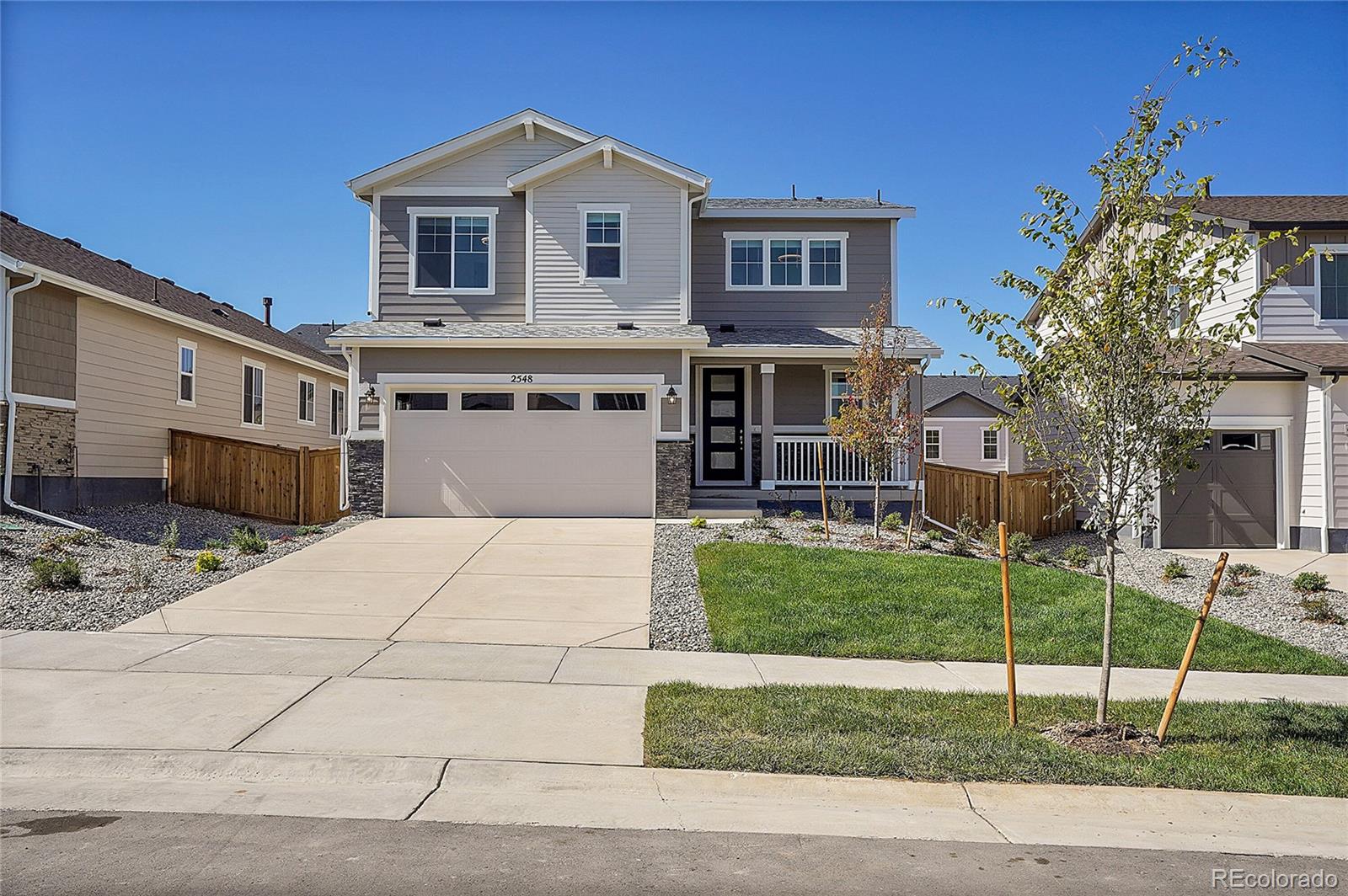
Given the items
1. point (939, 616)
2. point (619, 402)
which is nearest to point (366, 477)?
point (619, 402)

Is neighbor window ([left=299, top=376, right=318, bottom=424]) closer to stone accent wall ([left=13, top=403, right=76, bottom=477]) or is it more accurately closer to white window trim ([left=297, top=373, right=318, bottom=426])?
white window trim ([left=297, top=373, right=318, bottom=426])

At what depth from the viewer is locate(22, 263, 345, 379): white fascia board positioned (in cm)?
1666

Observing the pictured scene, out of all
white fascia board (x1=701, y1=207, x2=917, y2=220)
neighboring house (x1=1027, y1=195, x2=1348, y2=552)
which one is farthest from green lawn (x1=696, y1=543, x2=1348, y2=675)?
white fascia board (x1=701, y1=207, x2=917, y2=220)

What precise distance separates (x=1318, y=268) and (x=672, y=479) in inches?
501

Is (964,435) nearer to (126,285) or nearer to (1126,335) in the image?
(126,285)

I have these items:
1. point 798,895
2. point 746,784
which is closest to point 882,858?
point 798,895

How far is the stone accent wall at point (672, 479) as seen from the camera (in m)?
18.4

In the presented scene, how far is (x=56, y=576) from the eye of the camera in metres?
11.4

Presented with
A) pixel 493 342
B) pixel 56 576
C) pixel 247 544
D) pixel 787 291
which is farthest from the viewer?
pixel 787 291

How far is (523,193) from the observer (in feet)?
65.9

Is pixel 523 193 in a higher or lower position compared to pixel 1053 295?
higher

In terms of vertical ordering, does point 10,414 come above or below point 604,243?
below

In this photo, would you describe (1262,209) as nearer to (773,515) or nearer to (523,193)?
(773,515)

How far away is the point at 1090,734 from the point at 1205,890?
2.41 metres
